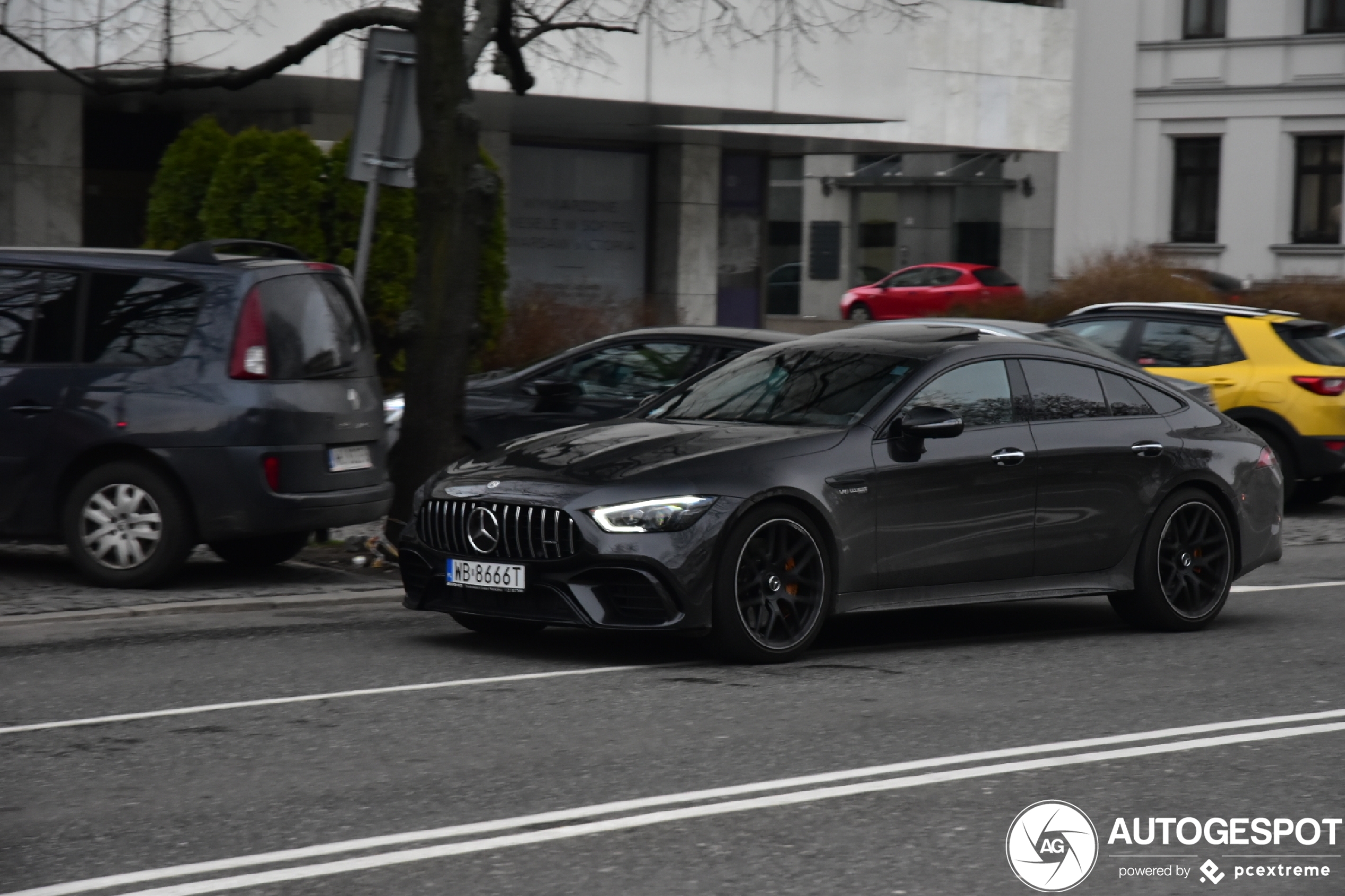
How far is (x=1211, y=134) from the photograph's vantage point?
152 ft

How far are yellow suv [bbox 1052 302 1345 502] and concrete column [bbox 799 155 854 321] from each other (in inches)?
1426

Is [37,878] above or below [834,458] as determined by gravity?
below

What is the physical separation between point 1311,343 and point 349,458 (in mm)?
8930

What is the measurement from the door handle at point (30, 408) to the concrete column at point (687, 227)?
58.7 feet

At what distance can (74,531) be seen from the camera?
10742 millimetres

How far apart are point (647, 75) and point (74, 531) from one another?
45.4ft

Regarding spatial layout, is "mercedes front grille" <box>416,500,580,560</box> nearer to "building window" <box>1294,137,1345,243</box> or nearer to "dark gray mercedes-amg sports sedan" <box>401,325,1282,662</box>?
"dark gray mercedes-amg sports sedan" <box>401,325,1282,662</box>

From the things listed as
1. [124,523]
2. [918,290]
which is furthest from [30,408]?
[918,290]

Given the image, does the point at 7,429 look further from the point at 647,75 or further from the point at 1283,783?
the point at 647,75

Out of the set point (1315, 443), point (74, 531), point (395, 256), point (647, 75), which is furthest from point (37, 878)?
point (647, 75)

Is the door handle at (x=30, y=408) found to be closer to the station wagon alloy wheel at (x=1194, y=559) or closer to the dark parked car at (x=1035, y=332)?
the dark parked car at (x=1035, y=332)

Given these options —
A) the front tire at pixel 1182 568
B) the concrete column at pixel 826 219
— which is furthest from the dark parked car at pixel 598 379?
the concrete column at pixel 826 219

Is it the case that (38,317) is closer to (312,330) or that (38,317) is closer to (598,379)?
(312,330)

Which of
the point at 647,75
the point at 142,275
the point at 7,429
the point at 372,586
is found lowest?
the point at 372,586
